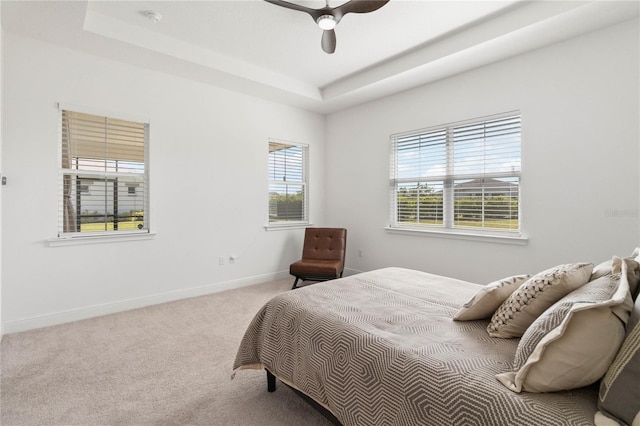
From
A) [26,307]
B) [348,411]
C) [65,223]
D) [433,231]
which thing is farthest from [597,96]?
[26,307]

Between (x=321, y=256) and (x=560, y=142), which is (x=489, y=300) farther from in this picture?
(x=321, y=256)

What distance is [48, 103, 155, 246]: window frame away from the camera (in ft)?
10.3

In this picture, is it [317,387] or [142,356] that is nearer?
[317,387]

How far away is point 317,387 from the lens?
156cm

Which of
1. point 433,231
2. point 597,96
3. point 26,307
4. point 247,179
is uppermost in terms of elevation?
point 597,96

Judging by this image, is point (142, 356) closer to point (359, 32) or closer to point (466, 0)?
point (359, 32)

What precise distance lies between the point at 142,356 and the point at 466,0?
387cm

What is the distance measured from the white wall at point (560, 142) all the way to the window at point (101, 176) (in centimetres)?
330

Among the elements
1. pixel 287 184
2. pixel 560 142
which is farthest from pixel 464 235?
pixel 287 184

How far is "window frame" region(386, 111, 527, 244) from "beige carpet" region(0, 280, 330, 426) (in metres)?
2.49

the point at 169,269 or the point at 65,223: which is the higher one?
the point at 65,223

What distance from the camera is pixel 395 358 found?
4.32 ft

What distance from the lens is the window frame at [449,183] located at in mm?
3434

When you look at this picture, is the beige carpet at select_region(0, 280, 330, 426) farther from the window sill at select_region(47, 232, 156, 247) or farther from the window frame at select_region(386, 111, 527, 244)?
the window frame at select_region(386, 111, 527, 244)
